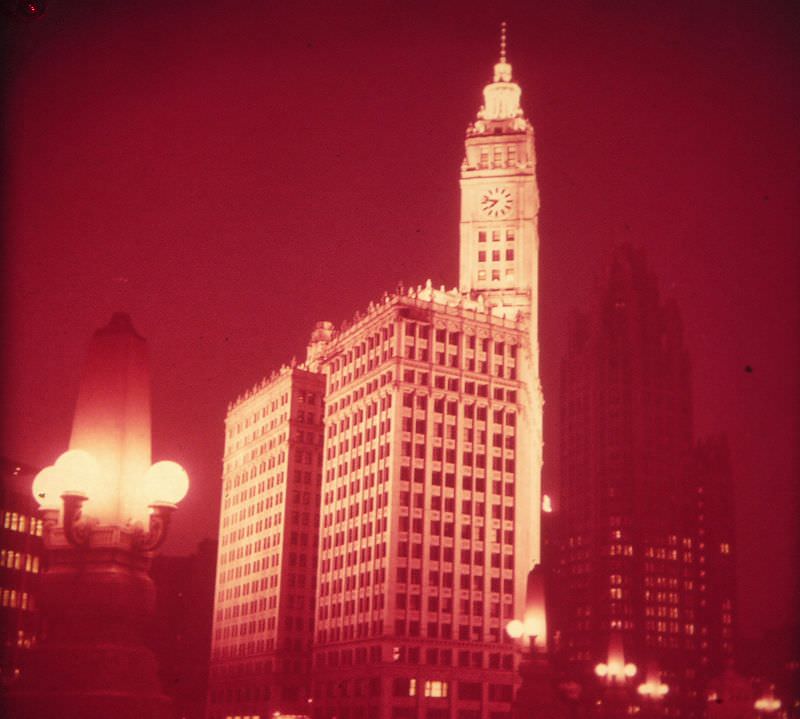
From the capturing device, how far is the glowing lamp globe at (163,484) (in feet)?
51.9

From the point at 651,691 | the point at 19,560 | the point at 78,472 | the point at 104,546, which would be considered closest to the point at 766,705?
the point at 651,691

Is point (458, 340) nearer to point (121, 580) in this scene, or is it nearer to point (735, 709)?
point (735, 709)

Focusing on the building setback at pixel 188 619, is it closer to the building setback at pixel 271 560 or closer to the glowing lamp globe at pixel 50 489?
the building setback at pixel 271 560

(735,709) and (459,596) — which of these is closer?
(735,709)

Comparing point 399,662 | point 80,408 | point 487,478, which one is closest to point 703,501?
point 487,478

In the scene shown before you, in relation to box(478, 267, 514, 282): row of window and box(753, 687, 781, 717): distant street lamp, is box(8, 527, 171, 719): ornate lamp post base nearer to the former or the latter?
box(753, 687, 781, 717): distant street lamp

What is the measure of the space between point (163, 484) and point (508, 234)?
131605 mm

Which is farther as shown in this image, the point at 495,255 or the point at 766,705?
the point at 495,255

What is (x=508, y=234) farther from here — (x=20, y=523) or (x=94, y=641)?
(x=94, y=641)

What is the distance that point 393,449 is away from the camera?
125188 millimetres

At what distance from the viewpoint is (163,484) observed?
15805mm

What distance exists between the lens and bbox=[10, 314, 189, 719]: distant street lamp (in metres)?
14.8

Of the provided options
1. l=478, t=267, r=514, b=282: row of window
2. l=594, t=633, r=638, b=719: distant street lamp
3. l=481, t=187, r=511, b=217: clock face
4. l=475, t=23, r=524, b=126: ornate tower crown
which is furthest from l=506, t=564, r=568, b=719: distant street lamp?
l=475, t=23, r=524, b=126: ornate tower crown

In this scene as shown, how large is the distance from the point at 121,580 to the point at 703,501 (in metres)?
193
